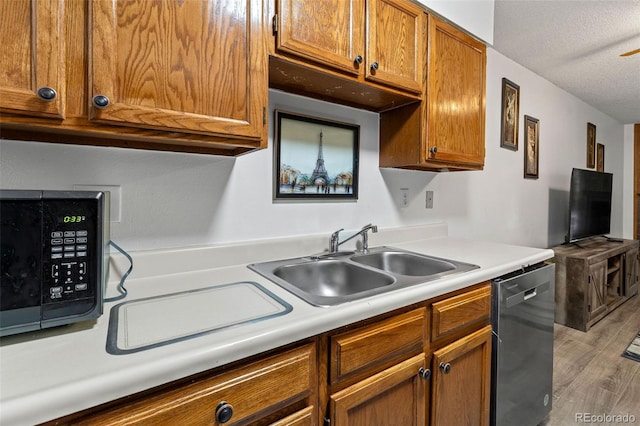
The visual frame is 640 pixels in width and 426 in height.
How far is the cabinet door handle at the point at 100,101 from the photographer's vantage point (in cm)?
78

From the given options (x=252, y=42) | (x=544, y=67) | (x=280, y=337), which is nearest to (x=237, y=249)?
(x=280, y=337)

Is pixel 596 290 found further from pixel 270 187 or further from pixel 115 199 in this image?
pixel 115 199

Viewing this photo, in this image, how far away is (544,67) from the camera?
2980 millimetres

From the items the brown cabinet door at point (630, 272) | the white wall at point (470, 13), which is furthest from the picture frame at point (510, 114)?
the brown cabinet door at point (630, 272)

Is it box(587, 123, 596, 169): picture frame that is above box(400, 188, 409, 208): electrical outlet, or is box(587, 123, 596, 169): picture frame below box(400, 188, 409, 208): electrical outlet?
above

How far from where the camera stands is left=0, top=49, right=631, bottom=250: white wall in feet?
3.49

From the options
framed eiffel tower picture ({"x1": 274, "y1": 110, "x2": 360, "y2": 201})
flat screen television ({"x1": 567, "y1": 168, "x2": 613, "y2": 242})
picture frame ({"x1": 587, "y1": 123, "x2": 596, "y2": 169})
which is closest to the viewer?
A: framed eiffel tower picture ({"x1": 274, "y1": 110, "x2": 360, "y2": 201})

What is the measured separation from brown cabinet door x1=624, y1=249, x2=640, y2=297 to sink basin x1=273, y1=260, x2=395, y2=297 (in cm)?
386

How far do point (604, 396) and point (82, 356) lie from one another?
8.68 feet

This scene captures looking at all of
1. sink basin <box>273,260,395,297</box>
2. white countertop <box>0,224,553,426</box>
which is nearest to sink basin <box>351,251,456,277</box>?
sink basin <box>273,260,395,297</box>

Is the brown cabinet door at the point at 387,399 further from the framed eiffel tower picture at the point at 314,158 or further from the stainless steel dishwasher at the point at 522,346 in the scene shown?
the framed eiffel tower picture at the point at 314,158

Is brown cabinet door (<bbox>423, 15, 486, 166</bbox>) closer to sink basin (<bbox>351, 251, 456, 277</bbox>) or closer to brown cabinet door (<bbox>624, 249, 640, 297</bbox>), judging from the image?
sink basin (<bbox>351, 251, 456, 277</bbox>)

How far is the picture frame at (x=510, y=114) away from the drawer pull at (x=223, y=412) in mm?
2811

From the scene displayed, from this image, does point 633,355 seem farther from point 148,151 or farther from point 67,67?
point 67,67
